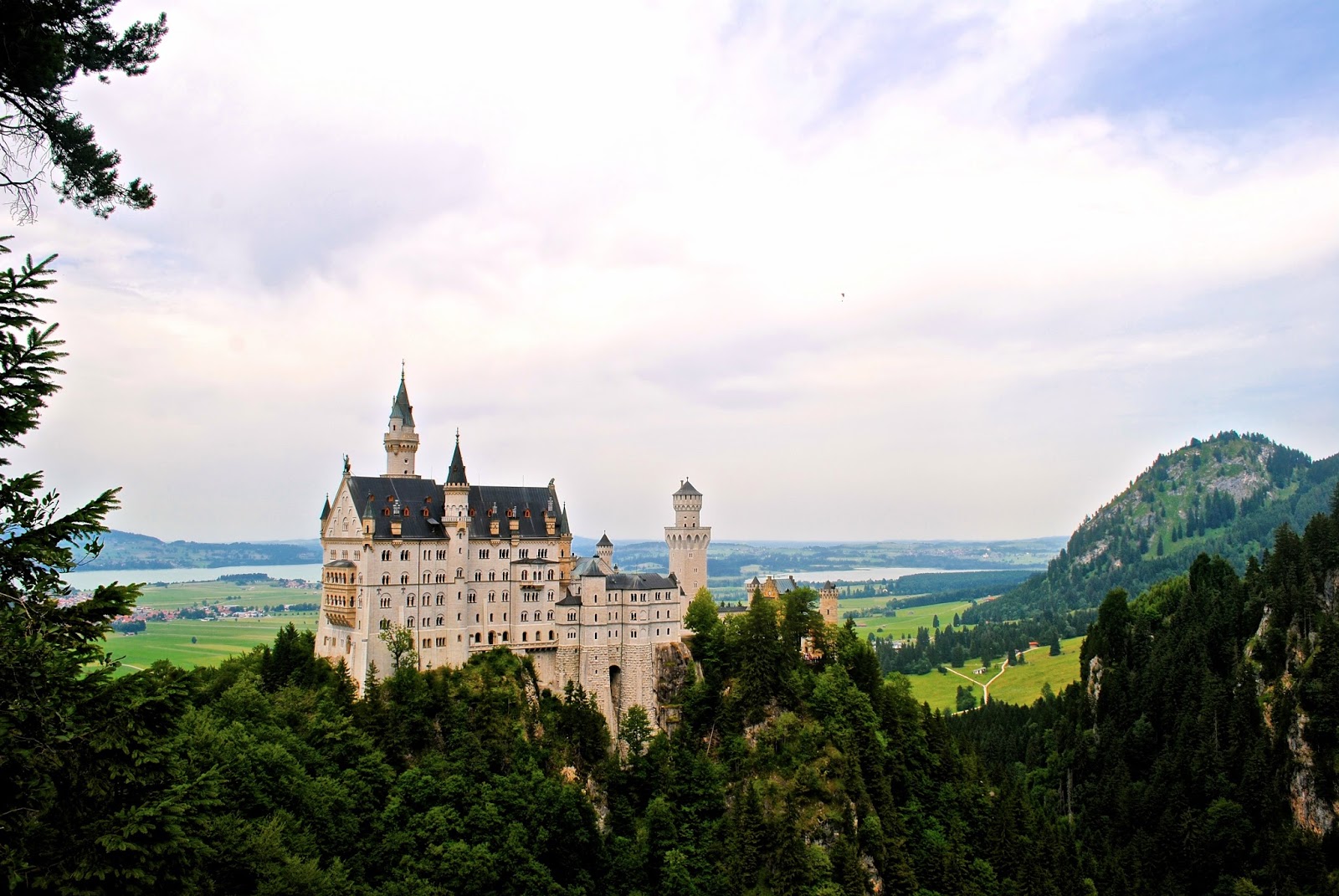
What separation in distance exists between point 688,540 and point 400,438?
1328 inches

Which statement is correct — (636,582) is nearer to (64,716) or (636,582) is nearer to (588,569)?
(588,569)

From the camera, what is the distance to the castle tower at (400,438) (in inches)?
3403

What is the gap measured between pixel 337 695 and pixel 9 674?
196ft

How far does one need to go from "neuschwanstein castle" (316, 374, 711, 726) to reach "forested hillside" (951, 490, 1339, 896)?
3919cm

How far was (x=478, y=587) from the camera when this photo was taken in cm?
8300

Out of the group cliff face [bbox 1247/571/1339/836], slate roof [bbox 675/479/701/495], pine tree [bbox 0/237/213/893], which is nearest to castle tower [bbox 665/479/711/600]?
slate roof [bbox 675/479/701/495]

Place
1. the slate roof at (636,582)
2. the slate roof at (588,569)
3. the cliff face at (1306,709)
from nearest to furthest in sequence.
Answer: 1. the slate roof at (636,582)
2. the slate roof at (588,569)
3. the cliff face at (1306,709)

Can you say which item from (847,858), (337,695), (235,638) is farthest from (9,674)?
(235,638)

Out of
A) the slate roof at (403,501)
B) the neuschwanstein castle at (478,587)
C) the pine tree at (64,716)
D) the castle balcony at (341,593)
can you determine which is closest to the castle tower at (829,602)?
the neuschwanstein castle at (478,587)

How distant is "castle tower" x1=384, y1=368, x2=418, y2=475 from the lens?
284 ft

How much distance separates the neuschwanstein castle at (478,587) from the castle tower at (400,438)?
0.37 feet

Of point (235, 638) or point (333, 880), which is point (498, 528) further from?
point (235, 638)

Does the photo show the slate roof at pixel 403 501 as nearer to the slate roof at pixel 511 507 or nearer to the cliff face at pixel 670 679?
the slate roof at pixel 511 507

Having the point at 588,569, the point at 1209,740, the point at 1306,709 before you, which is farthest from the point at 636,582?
the point at 1306,709
